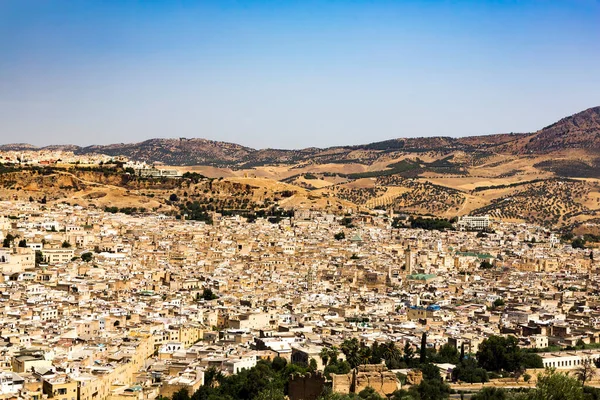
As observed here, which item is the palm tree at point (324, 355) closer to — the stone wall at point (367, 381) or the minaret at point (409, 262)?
the stone wall at point (367, 381)

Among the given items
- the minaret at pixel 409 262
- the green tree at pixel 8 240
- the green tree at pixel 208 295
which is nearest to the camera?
the green tree at pixel 208 295

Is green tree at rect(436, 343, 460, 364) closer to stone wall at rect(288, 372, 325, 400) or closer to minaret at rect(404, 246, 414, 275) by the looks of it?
stone wall at rect(288, 372, 325, 400)

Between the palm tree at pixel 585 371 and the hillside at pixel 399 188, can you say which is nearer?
the palm tree at pixel 585 371

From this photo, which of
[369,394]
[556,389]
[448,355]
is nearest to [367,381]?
[369,394]

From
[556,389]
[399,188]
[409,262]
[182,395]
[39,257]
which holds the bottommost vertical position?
[409,262]

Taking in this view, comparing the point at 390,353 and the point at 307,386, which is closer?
the point at 307,386

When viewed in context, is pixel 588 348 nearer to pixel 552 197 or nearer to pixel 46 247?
pixel 46 247

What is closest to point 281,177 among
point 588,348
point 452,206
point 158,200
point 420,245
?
point 452,206

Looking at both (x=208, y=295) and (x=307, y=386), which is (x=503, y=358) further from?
(x=208, y=295)

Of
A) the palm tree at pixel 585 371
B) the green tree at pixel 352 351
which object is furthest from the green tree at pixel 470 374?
the green tree at pixel 352 351

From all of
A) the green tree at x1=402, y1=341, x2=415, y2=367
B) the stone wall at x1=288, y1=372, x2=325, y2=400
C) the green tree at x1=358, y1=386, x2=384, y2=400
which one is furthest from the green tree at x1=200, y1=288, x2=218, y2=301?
the green tree at x1=358, y1=386, x2=384, y2=400

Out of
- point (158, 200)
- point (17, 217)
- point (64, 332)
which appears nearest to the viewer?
point (64, 332)
